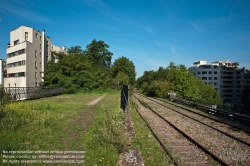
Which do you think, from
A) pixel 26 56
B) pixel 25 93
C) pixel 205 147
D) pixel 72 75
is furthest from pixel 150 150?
pixel 26 56

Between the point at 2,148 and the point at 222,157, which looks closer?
the point at 2,148

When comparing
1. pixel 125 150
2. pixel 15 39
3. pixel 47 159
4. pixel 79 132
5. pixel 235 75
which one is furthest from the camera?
pixel 235 75

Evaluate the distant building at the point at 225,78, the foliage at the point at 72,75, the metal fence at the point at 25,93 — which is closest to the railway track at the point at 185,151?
the metal fence at the point at 25,93

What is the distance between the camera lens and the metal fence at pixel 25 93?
606 inches

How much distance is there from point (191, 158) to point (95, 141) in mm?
3682

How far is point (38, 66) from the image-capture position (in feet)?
149

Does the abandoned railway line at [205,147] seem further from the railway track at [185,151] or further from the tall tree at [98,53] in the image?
the tall tree at [98,53]

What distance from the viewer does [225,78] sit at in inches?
3821

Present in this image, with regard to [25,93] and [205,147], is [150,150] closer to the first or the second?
[205,147]

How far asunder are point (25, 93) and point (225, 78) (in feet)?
337

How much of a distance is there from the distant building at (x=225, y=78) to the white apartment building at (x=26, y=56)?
82.8 metres

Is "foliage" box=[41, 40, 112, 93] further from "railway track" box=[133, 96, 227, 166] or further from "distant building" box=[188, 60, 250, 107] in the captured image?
"distant building" box=[188, 60, 250, 107]

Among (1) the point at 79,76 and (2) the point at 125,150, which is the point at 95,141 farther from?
(1) the point at 79,76

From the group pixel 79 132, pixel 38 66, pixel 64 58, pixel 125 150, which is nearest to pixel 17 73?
pixel 38 66
